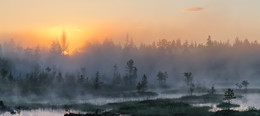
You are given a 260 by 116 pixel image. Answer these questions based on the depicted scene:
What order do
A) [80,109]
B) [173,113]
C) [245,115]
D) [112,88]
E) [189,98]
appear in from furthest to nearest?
[112,88] → [189,98] → [80,109] → [173,113] → [245,115]

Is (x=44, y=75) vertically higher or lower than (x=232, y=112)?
higher

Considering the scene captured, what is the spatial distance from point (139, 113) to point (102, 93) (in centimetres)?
7843

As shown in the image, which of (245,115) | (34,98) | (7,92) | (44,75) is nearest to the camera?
(245,115)

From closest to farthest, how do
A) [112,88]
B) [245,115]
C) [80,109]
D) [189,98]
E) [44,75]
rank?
[245,115]
[80,109]
[189,98]
[112,88]
[44,75]

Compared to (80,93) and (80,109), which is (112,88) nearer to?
(80,93)

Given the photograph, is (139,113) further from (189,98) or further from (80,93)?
(80,93)

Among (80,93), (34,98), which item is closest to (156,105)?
(34,98)

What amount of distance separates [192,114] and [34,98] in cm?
7512

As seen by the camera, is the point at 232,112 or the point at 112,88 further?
the point at 112,88

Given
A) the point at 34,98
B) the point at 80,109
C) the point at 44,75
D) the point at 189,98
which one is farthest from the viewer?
the point at 44,75

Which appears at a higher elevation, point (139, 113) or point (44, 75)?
point (44, 75)

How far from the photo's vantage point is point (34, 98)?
127250mm

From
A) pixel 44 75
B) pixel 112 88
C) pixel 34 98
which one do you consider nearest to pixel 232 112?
pixel 34 98

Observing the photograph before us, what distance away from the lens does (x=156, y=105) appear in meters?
91.7
